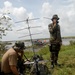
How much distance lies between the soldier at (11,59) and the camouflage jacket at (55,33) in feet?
10.7

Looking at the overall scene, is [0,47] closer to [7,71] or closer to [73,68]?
[73,68]

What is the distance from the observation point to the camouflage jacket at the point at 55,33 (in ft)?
34.9

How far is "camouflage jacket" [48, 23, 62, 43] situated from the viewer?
10.6 meters

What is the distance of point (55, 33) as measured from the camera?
1077cm

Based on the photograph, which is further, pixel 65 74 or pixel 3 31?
pixel 3 31

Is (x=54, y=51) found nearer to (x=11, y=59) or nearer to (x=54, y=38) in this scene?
(x=54, y=38)

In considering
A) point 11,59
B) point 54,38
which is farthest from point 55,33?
point 11,59

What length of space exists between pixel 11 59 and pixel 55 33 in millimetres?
3849

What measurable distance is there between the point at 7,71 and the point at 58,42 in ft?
12.0

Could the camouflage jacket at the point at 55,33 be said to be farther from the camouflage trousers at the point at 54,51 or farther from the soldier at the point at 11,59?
the soldier at the point at 11,59

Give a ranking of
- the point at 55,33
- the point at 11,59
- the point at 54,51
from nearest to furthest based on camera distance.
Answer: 1. the point at 11,59
2. the point at 55,33
3. the point at 54,51

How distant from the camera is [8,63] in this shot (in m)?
7.49

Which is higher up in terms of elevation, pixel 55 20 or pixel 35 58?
pixel 55 20

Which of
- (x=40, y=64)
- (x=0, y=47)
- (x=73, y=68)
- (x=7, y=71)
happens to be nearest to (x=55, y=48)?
(x=73, y=68)
